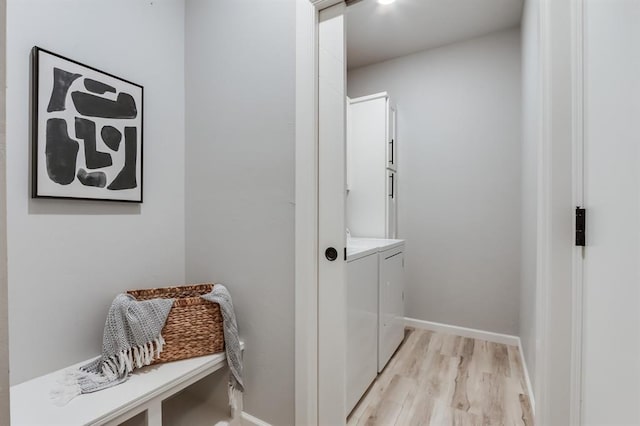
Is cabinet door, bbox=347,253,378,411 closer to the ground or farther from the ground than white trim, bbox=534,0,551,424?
closer to the ground

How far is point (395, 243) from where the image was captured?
2355mm

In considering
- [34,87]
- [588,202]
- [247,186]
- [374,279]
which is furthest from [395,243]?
[34,87]

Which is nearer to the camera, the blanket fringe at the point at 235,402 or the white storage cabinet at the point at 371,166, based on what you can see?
the blanket fringe at the point at 235,402

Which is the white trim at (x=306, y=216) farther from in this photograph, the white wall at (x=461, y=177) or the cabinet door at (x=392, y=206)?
the white wall at (x=461, y=177)

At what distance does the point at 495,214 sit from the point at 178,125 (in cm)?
254

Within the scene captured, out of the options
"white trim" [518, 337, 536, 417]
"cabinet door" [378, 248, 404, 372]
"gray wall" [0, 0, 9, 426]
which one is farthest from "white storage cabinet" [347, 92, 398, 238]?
"gray wall" [0, 0, 9, 426]

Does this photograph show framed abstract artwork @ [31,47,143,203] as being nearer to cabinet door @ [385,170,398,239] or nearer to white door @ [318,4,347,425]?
white door @ [318,4,347,425]

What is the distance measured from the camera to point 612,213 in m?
0.70

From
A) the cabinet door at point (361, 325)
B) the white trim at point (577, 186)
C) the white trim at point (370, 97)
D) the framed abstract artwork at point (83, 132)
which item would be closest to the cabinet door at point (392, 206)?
the white trim at point (370, 97)

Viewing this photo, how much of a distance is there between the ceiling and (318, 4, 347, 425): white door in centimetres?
103

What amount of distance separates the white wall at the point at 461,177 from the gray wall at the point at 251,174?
6.42ft

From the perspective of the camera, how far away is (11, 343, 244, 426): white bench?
3.23ft

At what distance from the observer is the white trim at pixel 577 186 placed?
87cm

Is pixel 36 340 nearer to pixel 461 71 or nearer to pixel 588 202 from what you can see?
pixel 588 202
